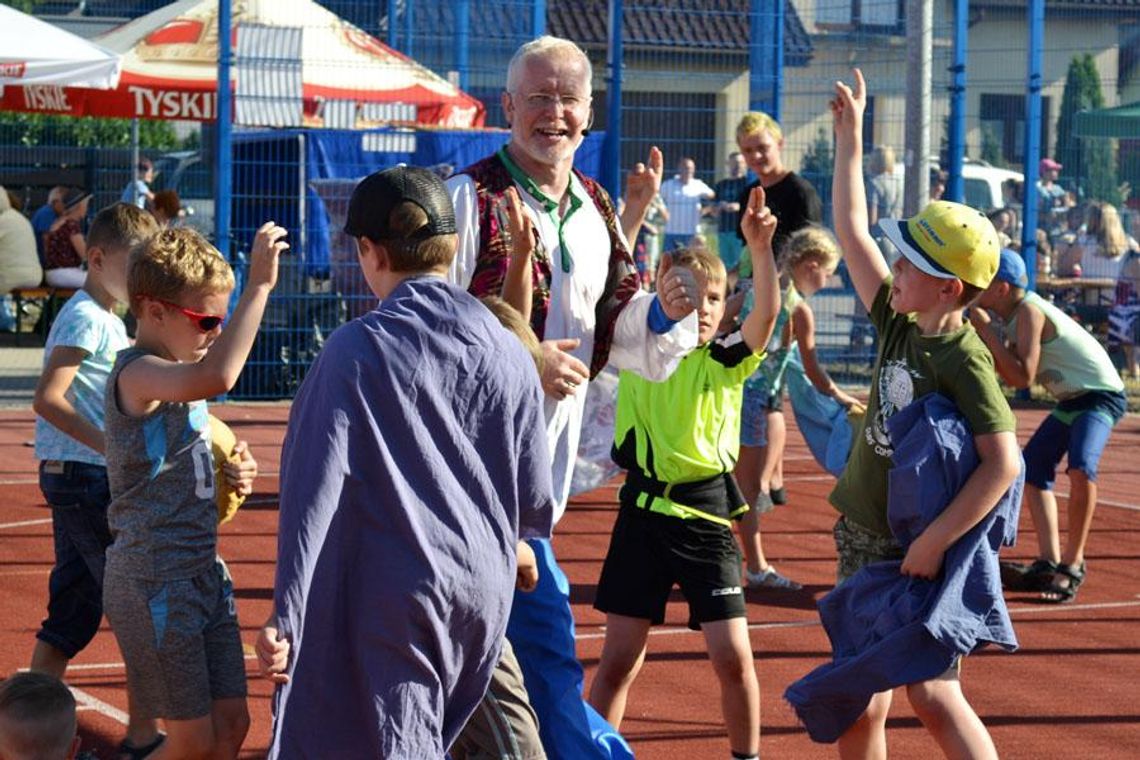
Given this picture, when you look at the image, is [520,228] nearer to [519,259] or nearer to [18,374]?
[519,259]

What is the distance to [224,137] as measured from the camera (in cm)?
1501

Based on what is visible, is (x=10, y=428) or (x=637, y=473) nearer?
(x=637, y=473)

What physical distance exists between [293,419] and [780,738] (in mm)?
3277

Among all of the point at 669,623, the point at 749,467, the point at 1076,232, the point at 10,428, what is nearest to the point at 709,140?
the point at 1076,232

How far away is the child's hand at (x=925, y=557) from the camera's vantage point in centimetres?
489

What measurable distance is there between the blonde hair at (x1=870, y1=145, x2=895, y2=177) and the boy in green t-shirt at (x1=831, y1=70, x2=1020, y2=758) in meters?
12.1

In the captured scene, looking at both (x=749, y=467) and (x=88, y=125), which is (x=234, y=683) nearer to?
(x=749, y=467)

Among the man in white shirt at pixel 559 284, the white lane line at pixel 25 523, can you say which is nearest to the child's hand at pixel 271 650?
the man in white shirt at pixel 559 284

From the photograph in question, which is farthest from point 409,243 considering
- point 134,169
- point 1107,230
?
point 134,169

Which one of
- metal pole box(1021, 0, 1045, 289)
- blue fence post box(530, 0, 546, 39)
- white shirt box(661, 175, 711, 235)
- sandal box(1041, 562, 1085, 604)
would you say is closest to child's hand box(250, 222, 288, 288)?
sandal box(1041, 562, 1085, 604)

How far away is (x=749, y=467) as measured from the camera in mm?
9234

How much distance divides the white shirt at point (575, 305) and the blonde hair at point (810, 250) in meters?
3.50

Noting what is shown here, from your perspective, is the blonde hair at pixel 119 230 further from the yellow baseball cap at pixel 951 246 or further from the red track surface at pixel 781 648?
the yellow baseball cap at pixel 951 246

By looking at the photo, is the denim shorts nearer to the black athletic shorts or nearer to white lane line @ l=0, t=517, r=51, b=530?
the black athletic shorts
